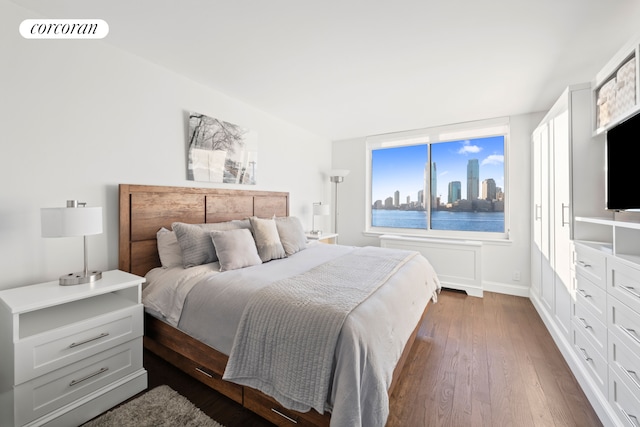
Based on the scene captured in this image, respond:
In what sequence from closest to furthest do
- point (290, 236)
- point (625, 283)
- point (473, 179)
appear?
point (625, 283) < point (290, 236) < point (473, 179)

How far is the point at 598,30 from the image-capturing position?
1907mm

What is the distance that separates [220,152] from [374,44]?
6.42 feet

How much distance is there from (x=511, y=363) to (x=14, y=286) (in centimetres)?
367

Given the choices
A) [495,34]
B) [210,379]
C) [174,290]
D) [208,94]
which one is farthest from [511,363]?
[208,94]

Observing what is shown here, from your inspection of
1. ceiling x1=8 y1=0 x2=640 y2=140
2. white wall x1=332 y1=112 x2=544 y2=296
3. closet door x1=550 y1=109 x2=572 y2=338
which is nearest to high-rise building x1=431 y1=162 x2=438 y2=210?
white wall x1=332 y1=112 x2=544 y2=296

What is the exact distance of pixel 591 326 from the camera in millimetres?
1736

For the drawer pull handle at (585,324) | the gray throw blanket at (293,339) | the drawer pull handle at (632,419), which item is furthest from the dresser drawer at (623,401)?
the gray throw blanket at (293,339)

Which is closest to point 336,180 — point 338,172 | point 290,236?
point 338,172

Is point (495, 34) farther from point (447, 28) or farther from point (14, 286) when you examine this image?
point (14, 286)

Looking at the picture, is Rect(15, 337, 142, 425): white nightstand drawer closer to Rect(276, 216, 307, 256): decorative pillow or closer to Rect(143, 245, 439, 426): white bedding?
Rect(143, 245, 439, 426): white bedding

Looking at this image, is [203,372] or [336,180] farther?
[336,180]

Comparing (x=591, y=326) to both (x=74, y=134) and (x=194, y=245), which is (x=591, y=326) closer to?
(x=194, y=245)

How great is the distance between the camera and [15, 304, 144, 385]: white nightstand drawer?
134cm

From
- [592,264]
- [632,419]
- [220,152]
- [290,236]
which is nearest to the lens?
[632,419]
